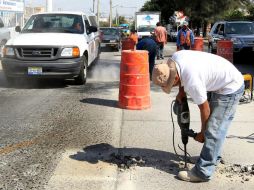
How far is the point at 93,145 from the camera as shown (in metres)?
5.95

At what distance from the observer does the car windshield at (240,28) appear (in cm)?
1833

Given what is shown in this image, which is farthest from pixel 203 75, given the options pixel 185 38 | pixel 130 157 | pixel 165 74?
pixel 185 38

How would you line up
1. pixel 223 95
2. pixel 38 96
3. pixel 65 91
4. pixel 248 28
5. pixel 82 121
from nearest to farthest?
pixel 223 95, pixel 82 121, pixel 38 96, pixel 65 91, pixel 248 28

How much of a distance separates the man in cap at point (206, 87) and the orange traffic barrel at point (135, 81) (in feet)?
11.6

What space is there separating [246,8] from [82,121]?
42852 mm

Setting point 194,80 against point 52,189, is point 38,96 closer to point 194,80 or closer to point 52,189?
point 52,189

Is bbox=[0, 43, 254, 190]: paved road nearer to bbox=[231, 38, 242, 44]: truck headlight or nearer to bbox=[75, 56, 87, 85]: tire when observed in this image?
bbox=[75, 56, 87, 85]: tire

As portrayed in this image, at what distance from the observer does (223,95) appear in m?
4.44

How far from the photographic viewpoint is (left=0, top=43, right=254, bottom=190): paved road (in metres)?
4.71

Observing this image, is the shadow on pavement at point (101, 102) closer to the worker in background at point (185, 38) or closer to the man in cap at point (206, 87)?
the man in cap at point (206, 87)

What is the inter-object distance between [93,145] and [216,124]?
2044mm

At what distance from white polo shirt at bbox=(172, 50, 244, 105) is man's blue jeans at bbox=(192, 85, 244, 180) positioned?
3.1 inches

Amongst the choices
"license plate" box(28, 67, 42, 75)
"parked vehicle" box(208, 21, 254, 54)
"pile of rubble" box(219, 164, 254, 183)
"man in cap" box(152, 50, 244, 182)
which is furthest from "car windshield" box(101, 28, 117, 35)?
"man in cap" box(152, 50, 244, 182)

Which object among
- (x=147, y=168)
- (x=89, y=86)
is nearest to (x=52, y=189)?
(x=147, y=168)
